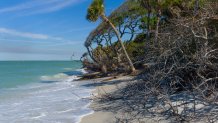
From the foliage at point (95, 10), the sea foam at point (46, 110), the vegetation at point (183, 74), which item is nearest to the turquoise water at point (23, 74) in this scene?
the foliage at point (95, 10)

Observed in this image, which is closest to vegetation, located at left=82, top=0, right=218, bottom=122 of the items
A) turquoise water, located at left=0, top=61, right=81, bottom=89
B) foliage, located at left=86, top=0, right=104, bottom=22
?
foliage, located at left=86, top=0, right=104, bottom=22

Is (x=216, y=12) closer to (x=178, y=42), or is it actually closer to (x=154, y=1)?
(x=178, y=42)

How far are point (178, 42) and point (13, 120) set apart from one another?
196 inches

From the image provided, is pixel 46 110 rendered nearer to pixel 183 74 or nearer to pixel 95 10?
pixel 183 74

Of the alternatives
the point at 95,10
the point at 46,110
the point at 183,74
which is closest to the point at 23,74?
the point at 95,10

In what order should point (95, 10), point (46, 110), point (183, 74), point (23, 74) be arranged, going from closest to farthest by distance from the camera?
point (183, 74) → point (46, 110) → point (95, 10) → point (23, 74)

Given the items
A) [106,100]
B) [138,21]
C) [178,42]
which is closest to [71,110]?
[106,100]

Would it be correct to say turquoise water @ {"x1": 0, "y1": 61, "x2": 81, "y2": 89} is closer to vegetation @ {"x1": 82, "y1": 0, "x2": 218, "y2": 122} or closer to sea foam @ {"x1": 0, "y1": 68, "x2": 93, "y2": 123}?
sea foam @ {"x1": 0, "y1": 68, "x2": 93, "y2": 123}

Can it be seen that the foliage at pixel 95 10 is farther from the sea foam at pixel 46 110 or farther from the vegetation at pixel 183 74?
the vegetation at pixel 183 74

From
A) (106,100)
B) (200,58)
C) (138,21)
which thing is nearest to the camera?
(200,58)

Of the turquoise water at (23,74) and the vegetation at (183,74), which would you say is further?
the turquoise water at (23,74)

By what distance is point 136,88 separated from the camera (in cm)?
1092

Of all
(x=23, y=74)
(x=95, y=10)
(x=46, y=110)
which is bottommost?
(x=46, y=110)

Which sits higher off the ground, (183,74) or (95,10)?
(95,10)
